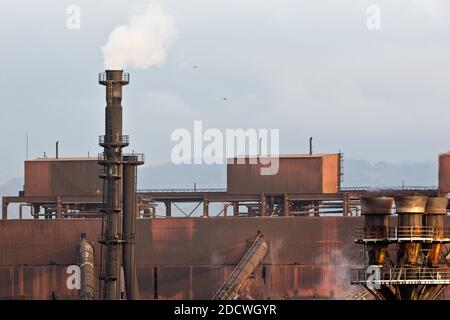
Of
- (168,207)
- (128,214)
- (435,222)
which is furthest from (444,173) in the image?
(435,222)

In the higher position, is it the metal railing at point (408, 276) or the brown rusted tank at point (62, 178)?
the brown rusted tank at point (62, 178)

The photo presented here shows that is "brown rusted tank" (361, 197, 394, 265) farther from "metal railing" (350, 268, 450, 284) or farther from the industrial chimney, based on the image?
the industrial chimney

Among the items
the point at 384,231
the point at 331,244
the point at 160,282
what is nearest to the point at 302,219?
the point at 331,244

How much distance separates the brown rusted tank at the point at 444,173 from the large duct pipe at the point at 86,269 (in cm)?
2309

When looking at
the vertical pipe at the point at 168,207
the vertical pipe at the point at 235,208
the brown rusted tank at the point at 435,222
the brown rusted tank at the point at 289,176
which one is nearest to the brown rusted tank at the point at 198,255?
the brown rusted tank at the point at 289,176

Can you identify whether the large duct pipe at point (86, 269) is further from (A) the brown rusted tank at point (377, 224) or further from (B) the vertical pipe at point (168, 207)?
(A) the brown rusted tank at point (377, 224)

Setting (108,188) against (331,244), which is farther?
(331,244)

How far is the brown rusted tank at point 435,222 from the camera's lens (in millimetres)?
55875

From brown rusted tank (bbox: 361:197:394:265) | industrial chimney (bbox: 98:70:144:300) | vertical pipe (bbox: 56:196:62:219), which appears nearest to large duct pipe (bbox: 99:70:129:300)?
industrial chimney (bbox: 98:70:144:300)

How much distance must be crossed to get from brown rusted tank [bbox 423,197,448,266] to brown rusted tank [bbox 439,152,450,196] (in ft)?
118

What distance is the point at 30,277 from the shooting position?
92.8 meters
